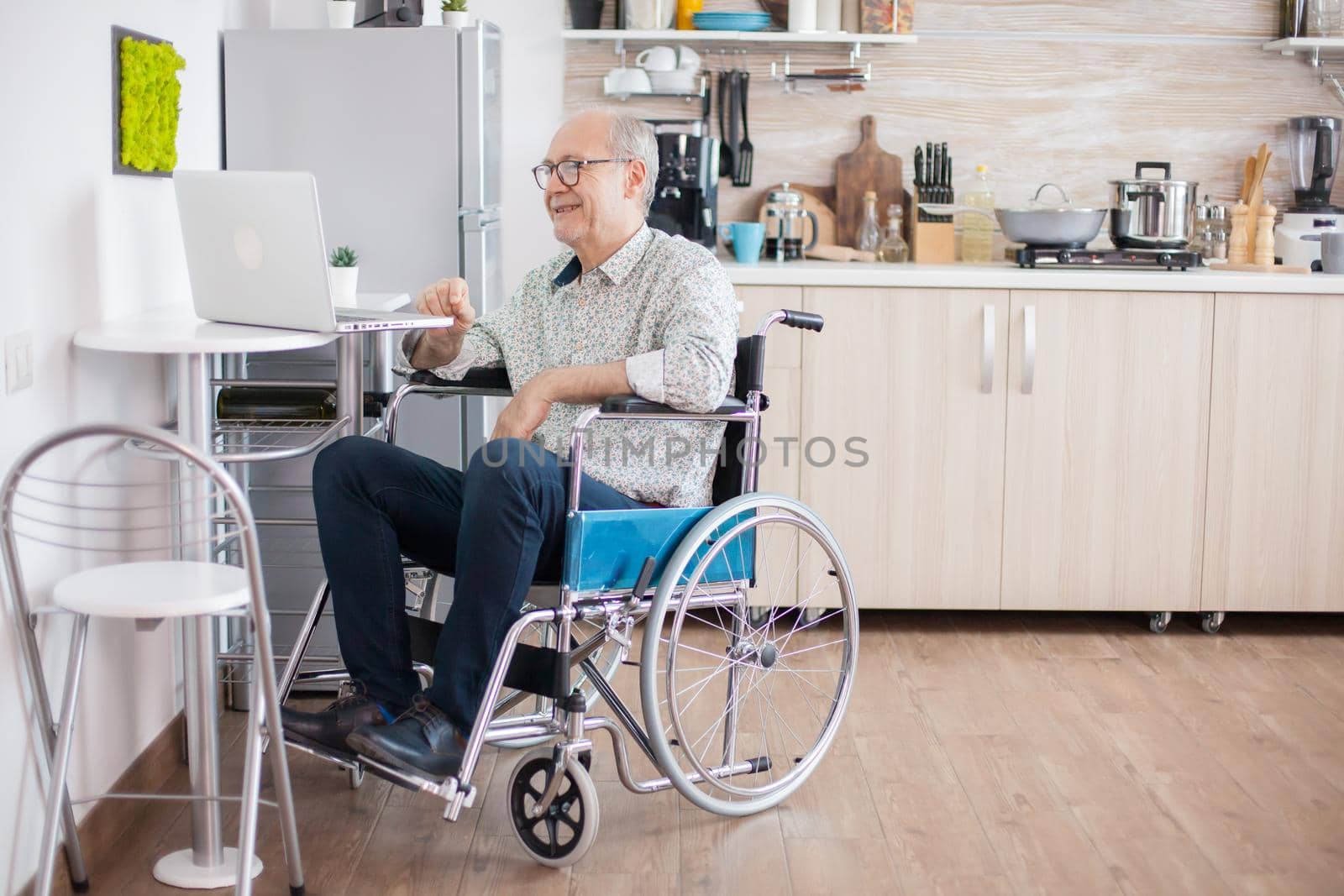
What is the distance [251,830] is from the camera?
5.74 feet

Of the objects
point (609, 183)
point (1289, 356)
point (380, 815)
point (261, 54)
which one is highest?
point (261, 54)

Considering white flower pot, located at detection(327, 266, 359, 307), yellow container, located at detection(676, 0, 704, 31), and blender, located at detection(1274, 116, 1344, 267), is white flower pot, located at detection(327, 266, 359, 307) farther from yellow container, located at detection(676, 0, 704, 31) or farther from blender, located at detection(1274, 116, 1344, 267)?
blender, located at detection(1274, 116, 1344, 267)

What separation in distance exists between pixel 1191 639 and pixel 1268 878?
4.34 ft

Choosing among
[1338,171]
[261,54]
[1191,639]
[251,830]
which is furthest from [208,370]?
[1338,171]

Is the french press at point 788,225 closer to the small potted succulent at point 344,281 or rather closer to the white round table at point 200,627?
the small potted succulent at point 344,281

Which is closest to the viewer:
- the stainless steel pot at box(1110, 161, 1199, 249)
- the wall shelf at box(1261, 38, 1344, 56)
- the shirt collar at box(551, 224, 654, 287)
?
the shirt collar at box(551, 224, 654, 287)

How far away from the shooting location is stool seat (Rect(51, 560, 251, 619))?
1.67 m

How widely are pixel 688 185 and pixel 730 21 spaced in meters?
0.48

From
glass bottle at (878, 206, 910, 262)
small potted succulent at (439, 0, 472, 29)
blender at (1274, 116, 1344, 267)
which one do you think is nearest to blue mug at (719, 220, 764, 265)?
glass bottle at (878, 206, 910, 262)

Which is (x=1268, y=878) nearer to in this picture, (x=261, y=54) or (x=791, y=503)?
(x=791, y=503)

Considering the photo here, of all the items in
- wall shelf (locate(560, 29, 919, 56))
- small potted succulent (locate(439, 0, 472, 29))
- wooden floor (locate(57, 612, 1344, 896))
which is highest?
wall shelf (locate(560, 29, 919, 56))

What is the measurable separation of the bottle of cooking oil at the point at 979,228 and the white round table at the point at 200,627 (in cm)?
213

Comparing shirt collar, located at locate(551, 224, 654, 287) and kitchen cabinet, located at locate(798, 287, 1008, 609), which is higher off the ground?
shirt collar, located at locate(551, 224, 654, 287)

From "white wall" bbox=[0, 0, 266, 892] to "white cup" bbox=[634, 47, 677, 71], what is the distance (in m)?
1.29
